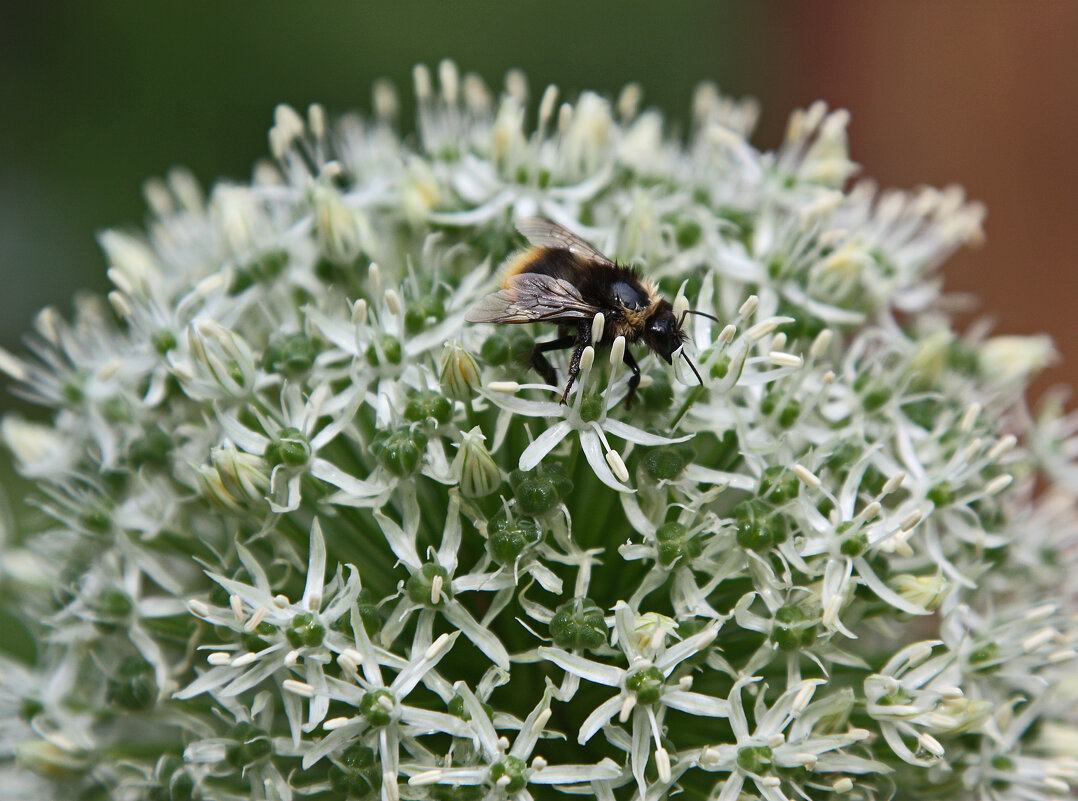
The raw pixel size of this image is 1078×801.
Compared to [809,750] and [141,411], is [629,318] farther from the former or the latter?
[141,411]

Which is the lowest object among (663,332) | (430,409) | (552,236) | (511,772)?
(511,772)

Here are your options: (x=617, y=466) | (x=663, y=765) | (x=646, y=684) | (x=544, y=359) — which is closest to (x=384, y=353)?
(x=544, y=359)

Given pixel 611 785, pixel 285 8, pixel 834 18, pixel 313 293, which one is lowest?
pixel 611 785

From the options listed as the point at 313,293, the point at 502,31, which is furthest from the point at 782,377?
the point at 502,31

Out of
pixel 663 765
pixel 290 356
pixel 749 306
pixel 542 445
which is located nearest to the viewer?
pixel 663 765

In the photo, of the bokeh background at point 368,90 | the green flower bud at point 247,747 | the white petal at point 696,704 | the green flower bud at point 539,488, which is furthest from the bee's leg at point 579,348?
the bokeh background at point 368,90

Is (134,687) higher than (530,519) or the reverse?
the reverse

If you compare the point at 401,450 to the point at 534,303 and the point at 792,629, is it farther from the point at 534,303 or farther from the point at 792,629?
the point at 792,629
